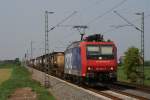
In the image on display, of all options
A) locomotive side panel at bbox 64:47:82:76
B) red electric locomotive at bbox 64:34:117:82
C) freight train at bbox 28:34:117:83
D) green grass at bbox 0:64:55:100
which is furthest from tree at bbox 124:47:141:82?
red electric locomotive at bbox 64:34:117:82

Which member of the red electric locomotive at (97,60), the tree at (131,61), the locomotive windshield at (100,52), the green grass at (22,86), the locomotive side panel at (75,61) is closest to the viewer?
the red electric locomotive at (97,60)

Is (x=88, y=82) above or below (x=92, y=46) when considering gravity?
below

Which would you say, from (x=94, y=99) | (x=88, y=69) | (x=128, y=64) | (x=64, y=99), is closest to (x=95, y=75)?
(x=88, y=69)

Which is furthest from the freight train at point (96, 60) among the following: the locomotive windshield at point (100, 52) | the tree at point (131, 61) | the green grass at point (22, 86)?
the tree at point (131, 61)

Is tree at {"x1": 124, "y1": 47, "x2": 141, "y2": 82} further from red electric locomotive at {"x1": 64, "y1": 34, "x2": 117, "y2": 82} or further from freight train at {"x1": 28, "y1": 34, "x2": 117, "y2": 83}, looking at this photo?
red electric locomotive at {"x1": 64, "y1": 34, "x2": 117, "y2": 82}

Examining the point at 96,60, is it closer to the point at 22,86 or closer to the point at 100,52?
the point at 100,52

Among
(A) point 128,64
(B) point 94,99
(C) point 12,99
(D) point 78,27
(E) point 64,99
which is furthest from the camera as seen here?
(A) point 128,64

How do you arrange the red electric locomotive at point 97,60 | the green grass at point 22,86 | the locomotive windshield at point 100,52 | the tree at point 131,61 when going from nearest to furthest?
the red electric locomotive at point 97,60 < the locomotive windshield at point 100,52 < the green grass at point 22,86 < the tree at point 131,61

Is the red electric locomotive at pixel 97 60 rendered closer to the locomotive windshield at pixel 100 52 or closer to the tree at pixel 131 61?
the locomotive windshield at pixel 100 52

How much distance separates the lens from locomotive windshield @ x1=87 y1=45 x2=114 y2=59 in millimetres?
29078

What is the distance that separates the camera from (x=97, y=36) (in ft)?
99.9

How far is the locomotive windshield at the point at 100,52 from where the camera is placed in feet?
95.4

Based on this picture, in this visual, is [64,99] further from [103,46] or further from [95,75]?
[103,46]

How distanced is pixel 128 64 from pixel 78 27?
44.3 ft
